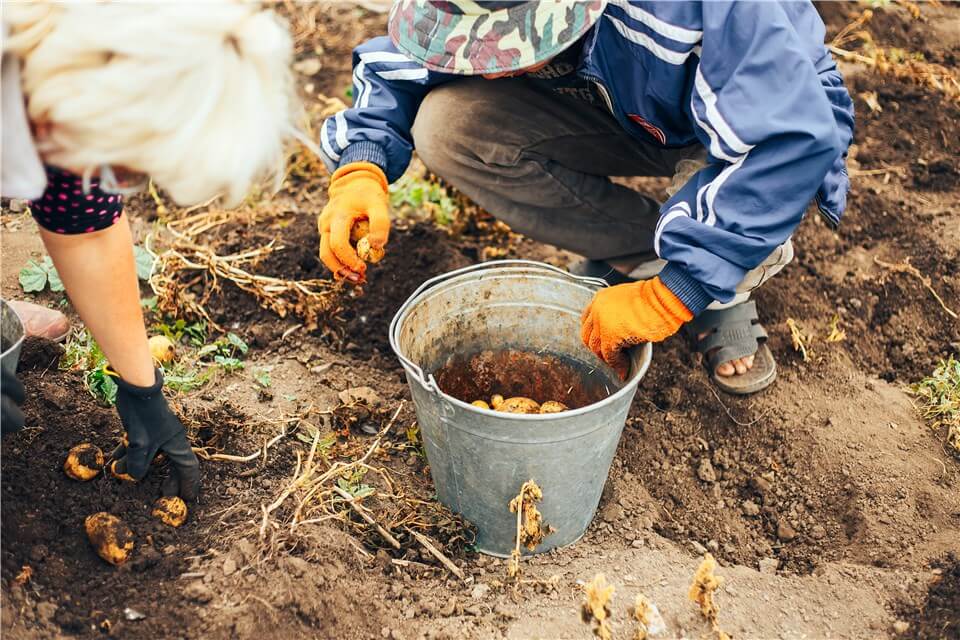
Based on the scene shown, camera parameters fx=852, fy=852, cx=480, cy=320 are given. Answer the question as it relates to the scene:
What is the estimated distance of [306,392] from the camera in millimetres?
A: 2479

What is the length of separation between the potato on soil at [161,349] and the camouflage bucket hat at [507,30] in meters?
1.17

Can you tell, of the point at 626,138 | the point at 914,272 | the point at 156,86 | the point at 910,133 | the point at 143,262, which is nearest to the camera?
the point at 156,86

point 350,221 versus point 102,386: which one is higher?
point 350,221

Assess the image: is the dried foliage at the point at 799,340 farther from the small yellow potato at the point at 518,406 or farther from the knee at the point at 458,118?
the knee at the point at 458,118

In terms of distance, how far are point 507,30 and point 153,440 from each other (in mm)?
1198

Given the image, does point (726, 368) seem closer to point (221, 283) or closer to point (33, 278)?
point (221, 283)

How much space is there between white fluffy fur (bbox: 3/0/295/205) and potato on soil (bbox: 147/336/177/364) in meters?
1.12

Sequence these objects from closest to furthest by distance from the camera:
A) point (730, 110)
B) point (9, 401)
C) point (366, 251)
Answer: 1. point (9, 401)
2. point (730, 110)
3. point (366, 251)

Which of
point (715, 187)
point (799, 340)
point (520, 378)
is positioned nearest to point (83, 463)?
point (520, 378)

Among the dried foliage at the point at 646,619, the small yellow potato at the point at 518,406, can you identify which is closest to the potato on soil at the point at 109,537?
the small yellow potato at the point at 518,406

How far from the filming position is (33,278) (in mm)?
2633

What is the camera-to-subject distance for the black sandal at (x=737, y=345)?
2598mm

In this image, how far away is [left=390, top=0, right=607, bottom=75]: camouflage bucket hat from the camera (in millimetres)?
1890

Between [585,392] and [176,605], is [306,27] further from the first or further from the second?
[176,605]
